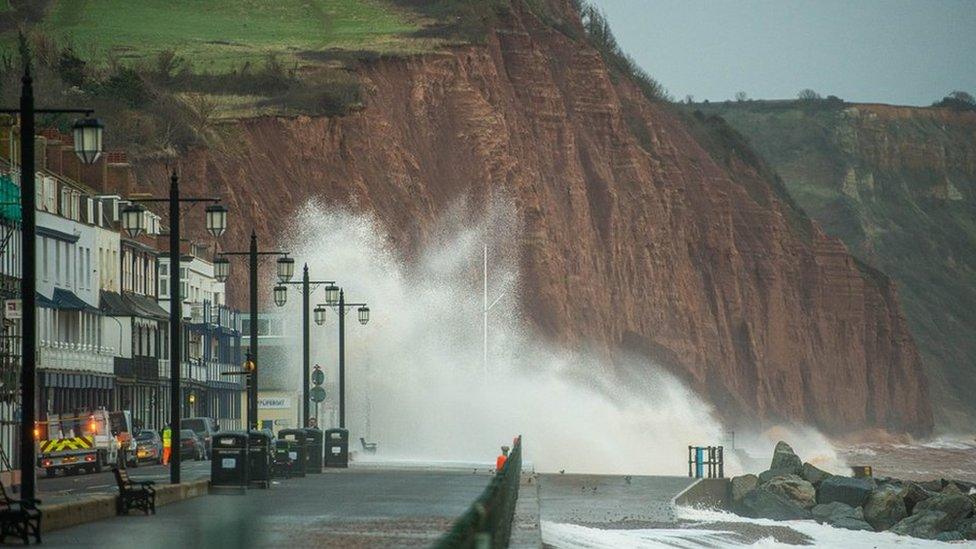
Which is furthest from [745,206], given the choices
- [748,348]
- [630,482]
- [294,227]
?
[630,482]

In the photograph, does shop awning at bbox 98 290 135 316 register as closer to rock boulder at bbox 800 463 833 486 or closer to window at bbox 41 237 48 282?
window at bbox 41 237 48 282

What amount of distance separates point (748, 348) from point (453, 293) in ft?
135

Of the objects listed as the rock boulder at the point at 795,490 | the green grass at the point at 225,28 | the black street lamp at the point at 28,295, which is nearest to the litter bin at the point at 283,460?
the rock boulder at the point at 795,490

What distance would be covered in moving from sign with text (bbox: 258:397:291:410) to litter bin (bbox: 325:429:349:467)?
96.6 ft

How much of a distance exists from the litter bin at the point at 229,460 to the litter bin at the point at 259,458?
1.69 ft

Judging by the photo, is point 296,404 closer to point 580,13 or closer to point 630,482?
point 630,482

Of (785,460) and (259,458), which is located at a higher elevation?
(259,458)

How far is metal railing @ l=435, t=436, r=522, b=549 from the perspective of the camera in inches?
627

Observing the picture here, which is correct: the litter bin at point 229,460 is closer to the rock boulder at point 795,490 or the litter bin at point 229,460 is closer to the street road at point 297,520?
the street road at point 297,520

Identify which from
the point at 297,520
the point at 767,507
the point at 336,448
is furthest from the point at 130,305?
the point at 297,520

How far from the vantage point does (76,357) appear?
68.9m

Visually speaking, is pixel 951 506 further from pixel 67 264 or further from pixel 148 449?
pixel 67 264

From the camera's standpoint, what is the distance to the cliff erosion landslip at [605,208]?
105 meters

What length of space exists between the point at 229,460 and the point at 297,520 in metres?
10.2
